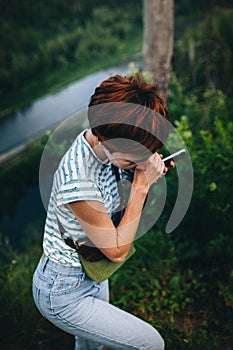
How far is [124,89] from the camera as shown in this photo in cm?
148

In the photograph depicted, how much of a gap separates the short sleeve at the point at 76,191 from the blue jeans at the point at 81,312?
1.10ft

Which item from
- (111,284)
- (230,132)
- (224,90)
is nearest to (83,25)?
(224,90)

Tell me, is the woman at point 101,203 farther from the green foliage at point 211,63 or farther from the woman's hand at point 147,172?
the green foliage at point 211,63

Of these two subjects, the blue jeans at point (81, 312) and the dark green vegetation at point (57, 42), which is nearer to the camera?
the blue jeans at point (81, 312)

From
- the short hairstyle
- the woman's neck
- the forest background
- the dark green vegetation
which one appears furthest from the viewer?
the dark green vegetation

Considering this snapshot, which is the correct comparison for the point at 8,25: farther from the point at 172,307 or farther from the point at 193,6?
the point at 172,307

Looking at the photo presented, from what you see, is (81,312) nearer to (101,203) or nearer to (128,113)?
(101,203)

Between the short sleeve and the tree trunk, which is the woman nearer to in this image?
the short sleeve

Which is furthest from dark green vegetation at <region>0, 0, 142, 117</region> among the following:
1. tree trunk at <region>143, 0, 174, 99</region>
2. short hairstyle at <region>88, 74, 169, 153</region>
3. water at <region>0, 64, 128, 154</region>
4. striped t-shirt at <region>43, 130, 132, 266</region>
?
short hairstyle at <region>88, 74, 169, 153</region>

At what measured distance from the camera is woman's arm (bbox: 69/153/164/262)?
1.49 m

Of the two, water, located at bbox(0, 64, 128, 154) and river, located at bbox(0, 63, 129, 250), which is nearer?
river, located at bbox(0, 63, 129, 250)

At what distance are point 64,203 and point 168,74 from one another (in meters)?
3.17

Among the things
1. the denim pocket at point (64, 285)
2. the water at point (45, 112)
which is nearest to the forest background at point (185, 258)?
the denim pocket at point (64, 285)

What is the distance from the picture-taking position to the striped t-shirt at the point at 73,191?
1.48 meters
